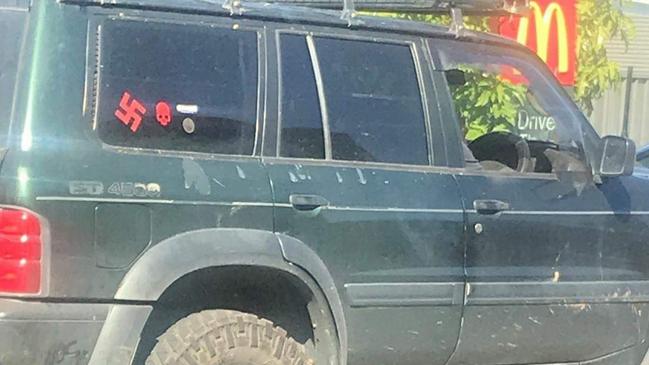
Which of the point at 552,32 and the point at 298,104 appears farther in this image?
the point at 552,32

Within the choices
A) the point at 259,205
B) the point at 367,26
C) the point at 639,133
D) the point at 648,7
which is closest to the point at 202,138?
the point at 259,205

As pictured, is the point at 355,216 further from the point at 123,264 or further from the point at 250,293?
the point at 123,264

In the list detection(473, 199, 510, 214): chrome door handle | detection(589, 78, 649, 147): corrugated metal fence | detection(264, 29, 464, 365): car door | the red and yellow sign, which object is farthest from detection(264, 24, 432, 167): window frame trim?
detection(589, 78, 649, 147): corrugated metal fence

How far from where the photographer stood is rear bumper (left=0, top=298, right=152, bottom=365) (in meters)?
3.43

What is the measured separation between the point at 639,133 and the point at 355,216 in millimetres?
10360

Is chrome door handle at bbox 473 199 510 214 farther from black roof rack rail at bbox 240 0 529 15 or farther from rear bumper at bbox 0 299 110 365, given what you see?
rear bumper at bbox 0 299 110 365

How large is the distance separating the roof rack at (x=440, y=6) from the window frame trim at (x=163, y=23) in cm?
69

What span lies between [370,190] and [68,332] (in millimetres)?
1330

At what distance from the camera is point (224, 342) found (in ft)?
12.5

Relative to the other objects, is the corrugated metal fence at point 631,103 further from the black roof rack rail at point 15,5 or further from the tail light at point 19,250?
the tail light at point 19,250

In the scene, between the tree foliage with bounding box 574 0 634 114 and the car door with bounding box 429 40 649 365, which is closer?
the car door with bounding box 429 40 649 365

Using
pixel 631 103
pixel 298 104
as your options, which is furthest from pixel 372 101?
pixel 631 103

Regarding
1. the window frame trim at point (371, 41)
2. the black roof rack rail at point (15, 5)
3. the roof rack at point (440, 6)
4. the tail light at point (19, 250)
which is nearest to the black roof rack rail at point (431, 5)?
the roof rack at point (440, 6)

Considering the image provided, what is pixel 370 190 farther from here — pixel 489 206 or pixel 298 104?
pixel 489 206
